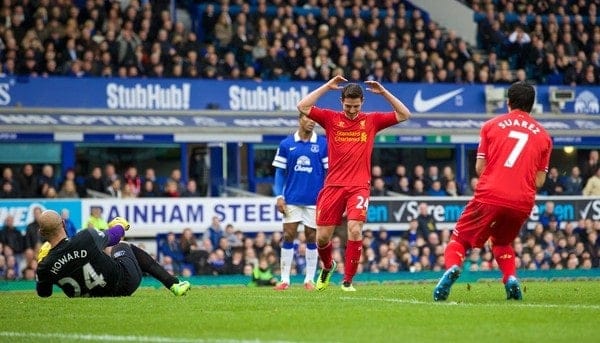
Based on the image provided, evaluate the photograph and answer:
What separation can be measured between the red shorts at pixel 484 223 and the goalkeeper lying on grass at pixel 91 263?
3.35 m

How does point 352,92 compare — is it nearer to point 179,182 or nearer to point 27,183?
point 27,183

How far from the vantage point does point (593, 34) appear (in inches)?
1475

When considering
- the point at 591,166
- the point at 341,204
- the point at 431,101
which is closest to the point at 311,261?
the point at 341,204

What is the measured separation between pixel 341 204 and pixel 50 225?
384 centimetres

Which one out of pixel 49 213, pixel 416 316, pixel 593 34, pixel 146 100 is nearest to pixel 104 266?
pixel 49 213

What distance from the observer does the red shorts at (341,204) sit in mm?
15188

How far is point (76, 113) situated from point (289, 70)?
217 inches

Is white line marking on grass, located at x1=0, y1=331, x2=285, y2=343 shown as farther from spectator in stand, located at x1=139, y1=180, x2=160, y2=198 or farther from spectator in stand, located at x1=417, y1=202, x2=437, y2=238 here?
spectator in stand, located at x1=417, y1=202, x2=437, y2=238

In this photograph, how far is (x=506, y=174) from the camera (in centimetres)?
1234

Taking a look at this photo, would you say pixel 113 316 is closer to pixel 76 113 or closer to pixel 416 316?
pixel 416 316

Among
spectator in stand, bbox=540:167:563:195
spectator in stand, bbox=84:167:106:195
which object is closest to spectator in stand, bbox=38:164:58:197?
spectator in stand, bbox=84:167:106:195

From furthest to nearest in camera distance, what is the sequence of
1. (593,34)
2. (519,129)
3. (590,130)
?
(593,34)
(590,130)
(519,129)

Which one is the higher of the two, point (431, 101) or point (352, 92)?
point (352, 92)

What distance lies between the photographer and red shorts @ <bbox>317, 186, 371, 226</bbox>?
15.2 meters
